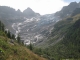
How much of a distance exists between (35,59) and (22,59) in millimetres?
8849

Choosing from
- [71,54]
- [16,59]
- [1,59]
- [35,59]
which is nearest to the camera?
[1,59]

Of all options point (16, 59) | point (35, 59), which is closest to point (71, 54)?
point (35, 59)

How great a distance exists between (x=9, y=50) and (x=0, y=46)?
302 centimetres

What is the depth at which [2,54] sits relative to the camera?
1900 inches

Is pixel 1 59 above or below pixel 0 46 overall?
below

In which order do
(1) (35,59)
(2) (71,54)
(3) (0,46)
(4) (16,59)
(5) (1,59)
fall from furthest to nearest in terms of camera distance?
(2) (71,54) → (1) (35,59) → (3) (0,46) → (4) (16,59) → (5) (1,59)

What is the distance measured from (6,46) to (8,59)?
9.47 metres

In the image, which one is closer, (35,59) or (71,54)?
(35,59)

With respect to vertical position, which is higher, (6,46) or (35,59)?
(6,46)

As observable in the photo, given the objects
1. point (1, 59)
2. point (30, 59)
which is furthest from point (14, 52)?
point (1, 59)

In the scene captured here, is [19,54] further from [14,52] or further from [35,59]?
[35,59]

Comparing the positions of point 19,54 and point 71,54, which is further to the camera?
point 71,54

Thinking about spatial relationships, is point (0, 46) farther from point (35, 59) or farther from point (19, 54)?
point (35, 59)

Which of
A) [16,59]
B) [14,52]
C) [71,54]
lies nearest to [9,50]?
[14,52]
